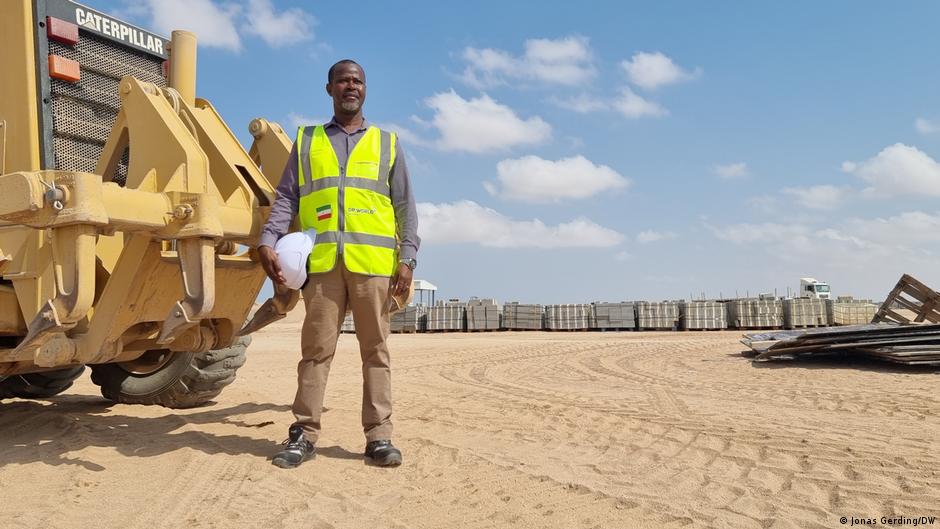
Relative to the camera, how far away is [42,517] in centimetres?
284

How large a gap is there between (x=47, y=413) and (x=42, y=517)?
275cm

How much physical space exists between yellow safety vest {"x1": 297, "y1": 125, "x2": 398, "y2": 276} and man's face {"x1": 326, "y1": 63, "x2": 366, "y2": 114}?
0.16m

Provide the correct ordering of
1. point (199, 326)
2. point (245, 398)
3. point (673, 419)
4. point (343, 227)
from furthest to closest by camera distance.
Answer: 1. point (245, 398)
2. point (673, 419)
3. point (199, 326)
4. point (343, 227)

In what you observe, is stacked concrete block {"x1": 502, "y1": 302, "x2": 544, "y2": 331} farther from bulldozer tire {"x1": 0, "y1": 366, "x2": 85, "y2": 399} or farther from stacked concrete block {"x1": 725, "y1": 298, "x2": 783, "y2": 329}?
bulldozer tire {"x1": 0, "y1": 366, "x2": 85, "y2": 399}

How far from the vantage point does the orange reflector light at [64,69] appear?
4082 millimetres

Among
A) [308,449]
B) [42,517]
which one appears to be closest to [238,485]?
[308,449]

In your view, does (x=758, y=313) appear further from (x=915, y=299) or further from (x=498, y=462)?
(x=498, y=462)

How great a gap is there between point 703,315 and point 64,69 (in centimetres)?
2143

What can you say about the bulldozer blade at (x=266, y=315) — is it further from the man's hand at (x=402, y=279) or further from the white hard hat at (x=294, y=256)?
the man's hand at (x=402, y=279)

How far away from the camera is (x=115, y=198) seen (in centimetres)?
314

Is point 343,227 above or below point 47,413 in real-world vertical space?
above

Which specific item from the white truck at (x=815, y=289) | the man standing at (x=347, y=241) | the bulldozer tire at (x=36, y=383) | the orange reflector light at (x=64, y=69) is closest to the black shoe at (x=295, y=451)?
the man standing at (x=347, y=241)

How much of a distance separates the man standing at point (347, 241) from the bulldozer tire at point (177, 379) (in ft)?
6.42

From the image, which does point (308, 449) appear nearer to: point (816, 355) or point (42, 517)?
point (42, 517)
